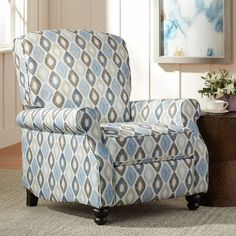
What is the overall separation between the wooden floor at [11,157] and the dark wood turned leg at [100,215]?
185cm

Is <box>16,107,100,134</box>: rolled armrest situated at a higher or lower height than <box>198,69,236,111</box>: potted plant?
lower

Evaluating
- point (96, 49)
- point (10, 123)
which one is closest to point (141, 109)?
point (96, 49)

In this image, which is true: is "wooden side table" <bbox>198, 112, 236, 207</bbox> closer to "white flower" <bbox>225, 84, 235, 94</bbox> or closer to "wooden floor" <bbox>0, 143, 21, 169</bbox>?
"white flower" <bbox>225, 84, 235, 94</bbox>

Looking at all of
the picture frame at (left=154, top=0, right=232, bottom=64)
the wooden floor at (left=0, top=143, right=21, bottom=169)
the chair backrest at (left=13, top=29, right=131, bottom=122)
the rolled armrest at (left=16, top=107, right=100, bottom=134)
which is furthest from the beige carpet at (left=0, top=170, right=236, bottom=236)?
the picture frame at (left=154, top=0, right=232, bottom=64)

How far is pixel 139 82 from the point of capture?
6.58 m

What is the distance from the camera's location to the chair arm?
13.0ft

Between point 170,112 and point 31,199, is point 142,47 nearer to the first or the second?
point 170,112

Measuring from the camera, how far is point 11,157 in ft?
18.9

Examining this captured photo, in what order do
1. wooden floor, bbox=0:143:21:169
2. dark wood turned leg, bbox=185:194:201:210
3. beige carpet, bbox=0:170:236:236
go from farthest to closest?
wooden floor, bbox=0:143:21:169
dark wood turned leg, bbox=185:194:201:210
beige carpet, bbox=0:170:236:236

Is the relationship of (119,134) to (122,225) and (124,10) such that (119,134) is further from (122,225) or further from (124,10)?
(124,10)

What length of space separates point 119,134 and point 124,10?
309 cm

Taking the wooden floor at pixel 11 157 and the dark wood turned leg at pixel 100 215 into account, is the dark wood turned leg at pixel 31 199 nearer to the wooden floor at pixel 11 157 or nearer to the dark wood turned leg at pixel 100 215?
the dark wood turned leg at pixel 100 215

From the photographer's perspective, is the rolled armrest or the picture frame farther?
the picture frame

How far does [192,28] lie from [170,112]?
2401mm
